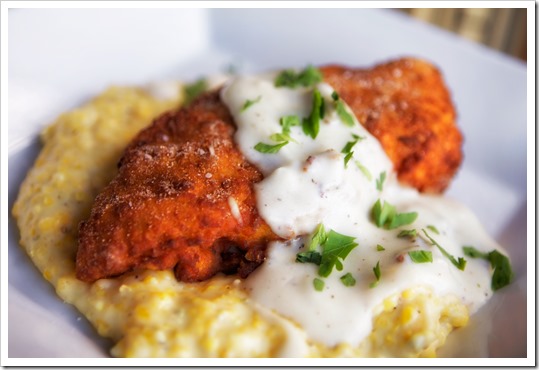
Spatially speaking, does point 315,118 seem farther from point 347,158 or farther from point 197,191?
point 197,191

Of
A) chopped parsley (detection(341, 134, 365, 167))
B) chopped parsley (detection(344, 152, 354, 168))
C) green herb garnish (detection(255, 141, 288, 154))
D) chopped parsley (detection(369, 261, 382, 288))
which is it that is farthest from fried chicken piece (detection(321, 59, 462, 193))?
chopped parsley (detection(369, 261, 382, 288))

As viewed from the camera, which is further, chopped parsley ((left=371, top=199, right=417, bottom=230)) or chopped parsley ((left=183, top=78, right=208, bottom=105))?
chopped parsley ((left=183, top=78, right=208, bottom=105))

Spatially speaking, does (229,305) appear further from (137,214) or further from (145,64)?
(145,64)

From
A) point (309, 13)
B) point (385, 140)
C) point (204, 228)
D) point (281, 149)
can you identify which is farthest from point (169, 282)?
point (309, 13)

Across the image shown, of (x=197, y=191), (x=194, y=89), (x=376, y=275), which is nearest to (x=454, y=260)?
(x=376, y=275)

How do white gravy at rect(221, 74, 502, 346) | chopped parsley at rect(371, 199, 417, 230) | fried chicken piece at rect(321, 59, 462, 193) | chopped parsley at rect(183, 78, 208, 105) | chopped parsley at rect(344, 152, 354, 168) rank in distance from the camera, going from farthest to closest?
chopped parsley at rect(183, 78, 208, 105)
fried chicken piece at rect(321, 59, 462, 193)
chopped parsley at rect(371, 199, 417, 230)
chopped parsley at rect(344, 152, 354, 168)
white gravy at rect(221, 74, 502, 346)

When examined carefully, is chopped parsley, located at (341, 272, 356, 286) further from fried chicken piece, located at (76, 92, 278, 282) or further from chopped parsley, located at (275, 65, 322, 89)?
chopped parsley, located at (275, 65, 322, 89)

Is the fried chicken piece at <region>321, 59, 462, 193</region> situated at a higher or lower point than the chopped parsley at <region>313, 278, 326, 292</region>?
higher
